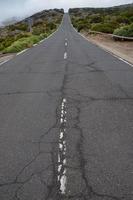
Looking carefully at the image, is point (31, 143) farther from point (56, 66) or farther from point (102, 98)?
point (56, 66)

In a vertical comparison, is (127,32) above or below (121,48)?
above

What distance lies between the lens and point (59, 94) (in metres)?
11.5

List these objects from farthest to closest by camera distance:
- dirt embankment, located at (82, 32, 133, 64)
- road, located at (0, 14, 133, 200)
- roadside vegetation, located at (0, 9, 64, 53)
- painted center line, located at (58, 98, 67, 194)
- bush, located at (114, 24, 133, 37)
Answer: bush, located at (114, 24, 133, 37) → roadside vegetation, located at (0, 9, 64, 53) → dirt embankment, located at (82, 32, 133, 64) → painted center line, located at (58, 98, 67, 194) → road, located at (0, 14, 133, 200)

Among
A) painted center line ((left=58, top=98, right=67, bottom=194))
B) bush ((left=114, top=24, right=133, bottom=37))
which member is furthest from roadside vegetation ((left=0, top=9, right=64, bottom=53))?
painted center line ((left=58, top=98, right=67, bottom=194))

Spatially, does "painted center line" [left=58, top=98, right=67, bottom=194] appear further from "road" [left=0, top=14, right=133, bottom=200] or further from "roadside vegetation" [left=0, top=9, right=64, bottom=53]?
"roadside vegetation" [left=0, top=9, right=64, bottom=53]

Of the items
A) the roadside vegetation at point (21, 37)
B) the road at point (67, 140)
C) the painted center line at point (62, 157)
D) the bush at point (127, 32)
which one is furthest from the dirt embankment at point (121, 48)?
the painted center line at point (62, 157)

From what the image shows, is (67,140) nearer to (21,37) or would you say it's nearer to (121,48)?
(121,48)

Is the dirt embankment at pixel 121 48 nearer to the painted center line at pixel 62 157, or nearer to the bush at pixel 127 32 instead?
the bush at pixel 127 32

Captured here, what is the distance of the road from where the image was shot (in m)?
5.19

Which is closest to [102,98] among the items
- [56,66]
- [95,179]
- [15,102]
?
[15,102]

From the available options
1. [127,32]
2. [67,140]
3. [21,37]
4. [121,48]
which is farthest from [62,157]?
[21,37]

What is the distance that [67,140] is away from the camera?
7109 mm

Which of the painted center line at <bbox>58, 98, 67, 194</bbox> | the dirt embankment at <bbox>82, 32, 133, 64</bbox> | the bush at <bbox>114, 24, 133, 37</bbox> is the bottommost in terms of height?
the painted center line at <bbox>58, 98, 67, 194</bbox>

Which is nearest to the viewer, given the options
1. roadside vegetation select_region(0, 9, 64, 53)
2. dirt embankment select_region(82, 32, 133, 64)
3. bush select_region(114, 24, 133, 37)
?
dirt embankment select_region(82, 32, 133, 64)
